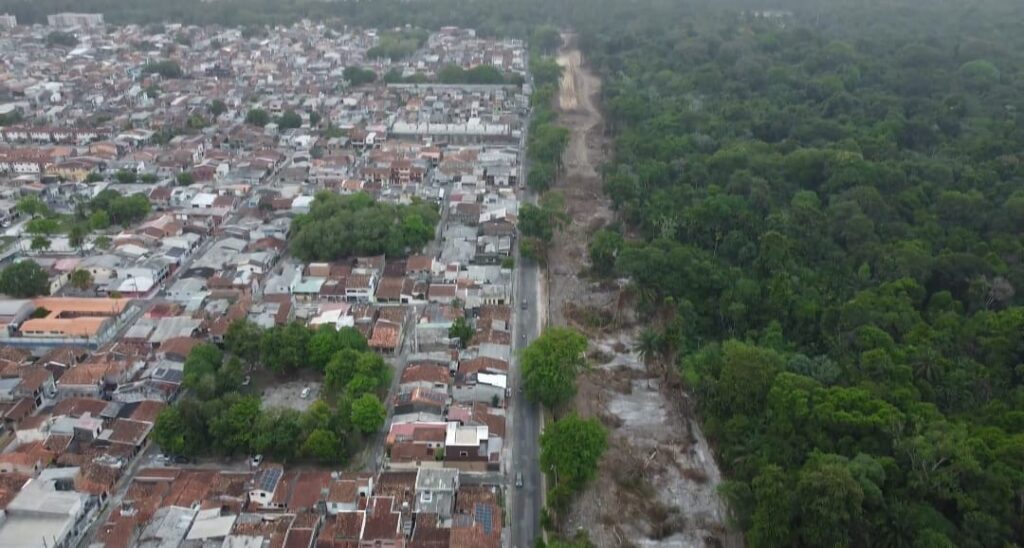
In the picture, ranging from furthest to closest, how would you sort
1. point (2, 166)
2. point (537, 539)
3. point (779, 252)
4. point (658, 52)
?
1. point (658, 52)
2. point (2, 166)
3. point (779, 252)
4. point (537, 539)

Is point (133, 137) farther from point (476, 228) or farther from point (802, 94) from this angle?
point (802, 94)

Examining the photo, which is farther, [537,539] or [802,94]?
[802,94]

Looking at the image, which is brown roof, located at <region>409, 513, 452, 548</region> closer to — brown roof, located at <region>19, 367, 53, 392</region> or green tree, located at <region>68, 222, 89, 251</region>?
brown roof, located at <region>19, 367, 53, 392</region>

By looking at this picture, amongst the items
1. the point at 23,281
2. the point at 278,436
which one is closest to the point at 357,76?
the point at 23,281

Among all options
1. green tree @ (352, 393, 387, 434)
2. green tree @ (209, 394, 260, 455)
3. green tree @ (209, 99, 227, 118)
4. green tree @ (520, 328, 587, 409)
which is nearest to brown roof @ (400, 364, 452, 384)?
green tree @ (352, 393, 387, 434)

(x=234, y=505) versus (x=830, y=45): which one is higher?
(x=830, y=45)

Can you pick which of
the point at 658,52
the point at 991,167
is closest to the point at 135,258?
the point at 991,167

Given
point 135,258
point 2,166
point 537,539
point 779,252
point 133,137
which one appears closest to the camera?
point 537,539
